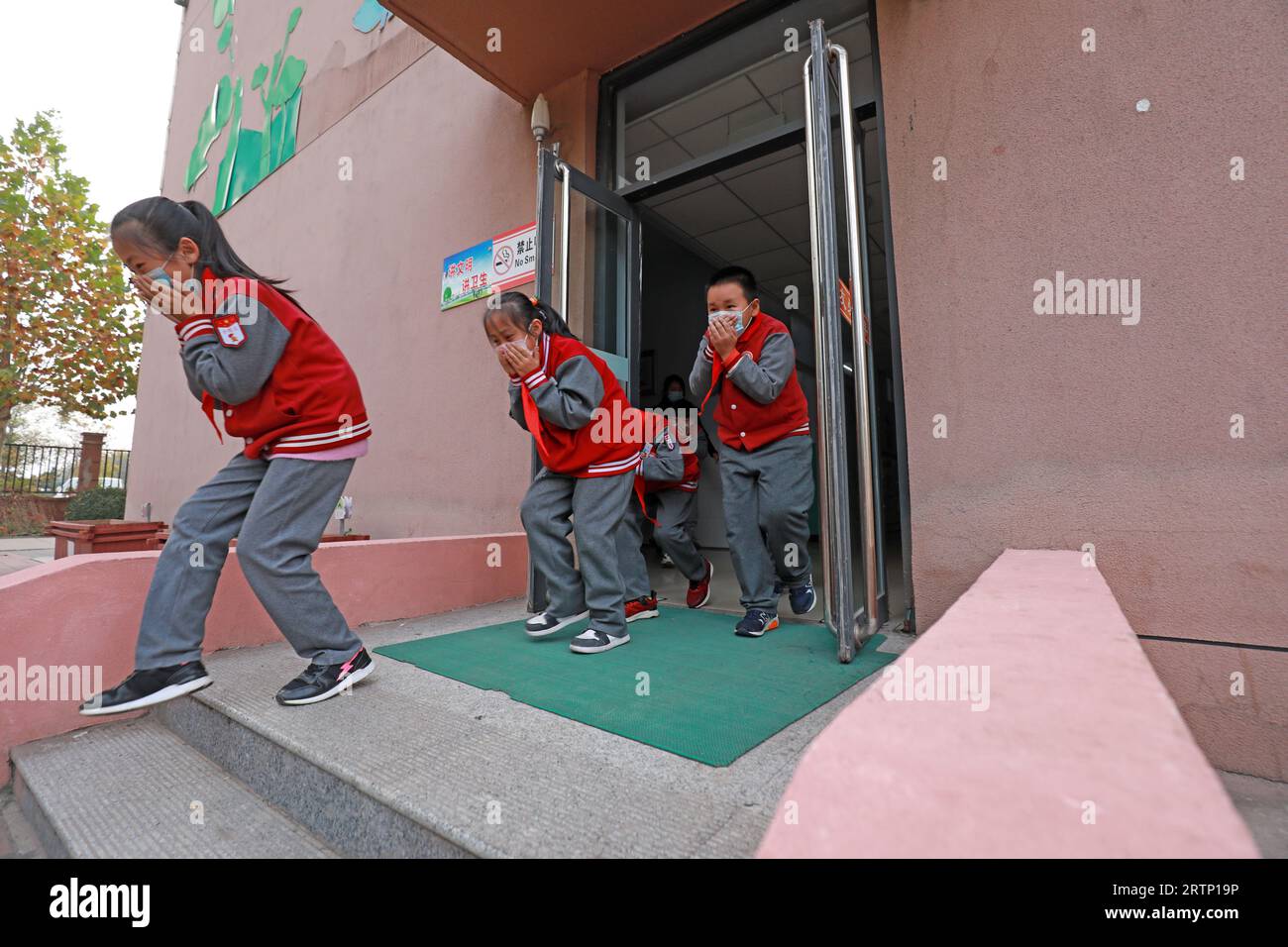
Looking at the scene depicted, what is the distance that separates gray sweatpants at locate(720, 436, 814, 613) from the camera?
2357 millimetres

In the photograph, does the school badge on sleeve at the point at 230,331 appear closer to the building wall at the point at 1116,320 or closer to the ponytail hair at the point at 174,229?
the ponytail hair at the point at 174,229

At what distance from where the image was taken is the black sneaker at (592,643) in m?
2.00

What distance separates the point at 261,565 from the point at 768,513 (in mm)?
1663

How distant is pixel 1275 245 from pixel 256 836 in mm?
2736

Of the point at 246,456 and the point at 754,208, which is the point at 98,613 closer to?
the point at 246,456

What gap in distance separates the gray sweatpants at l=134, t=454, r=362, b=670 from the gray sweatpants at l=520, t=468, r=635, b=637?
0.74m

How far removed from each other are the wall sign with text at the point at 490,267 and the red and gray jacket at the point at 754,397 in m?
1.61

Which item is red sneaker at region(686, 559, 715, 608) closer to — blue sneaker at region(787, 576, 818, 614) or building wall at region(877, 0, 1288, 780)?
blue sneaker at region(787, 576, 818, 614)

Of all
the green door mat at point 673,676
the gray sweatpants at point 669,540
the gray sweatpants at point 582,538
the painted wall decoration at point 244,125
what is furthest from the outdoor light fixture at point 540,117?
the painted wall decoration at point 244,125

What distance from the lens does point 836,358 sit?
1978 millimetres
